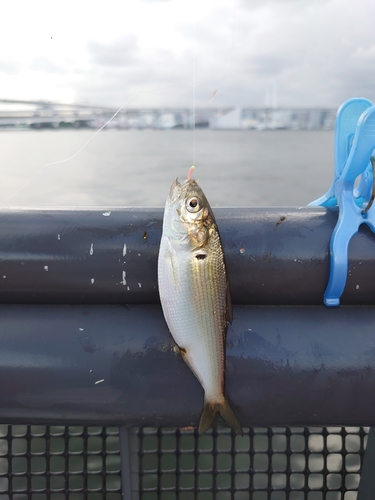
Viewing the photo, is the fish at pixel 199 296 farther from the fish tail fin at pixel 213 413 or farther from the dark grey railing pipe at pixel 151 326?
the dark grey railing pipe at pixel 151 326

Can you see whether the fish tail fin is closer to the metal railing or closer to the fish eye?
the metal railing

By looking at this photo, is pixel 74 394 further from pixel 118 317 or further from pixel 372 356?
pixel 372 356

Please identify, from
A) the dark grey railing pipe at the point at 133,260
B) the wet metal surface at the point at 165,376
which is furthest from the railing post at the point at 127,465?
the dark grey railing pipe at the point at 133,260

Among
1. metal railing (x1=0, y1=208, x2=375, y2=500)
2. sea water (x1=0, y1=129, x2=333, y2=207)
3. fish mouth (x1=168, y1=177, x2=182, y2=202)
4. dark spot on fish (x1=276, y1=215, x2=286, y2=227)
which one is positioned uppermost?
fish mouth (x1=168, y1=177, x2=182, y2=202)

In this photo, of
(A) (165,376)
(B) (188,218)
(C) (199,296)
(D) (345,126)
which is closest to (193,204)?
(B) (188,218)

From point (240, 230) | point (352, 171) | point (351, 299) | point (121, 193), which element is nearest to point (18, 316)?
point (240, 230)

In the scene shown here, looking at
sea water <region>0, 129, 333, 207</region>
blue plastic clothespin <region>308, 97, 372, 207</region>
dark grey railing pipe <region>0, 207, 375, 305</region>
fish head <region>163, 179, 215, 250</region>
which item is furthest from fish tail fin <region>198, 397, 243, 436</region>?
sea water <region>0, 129, 333, 207</region>
